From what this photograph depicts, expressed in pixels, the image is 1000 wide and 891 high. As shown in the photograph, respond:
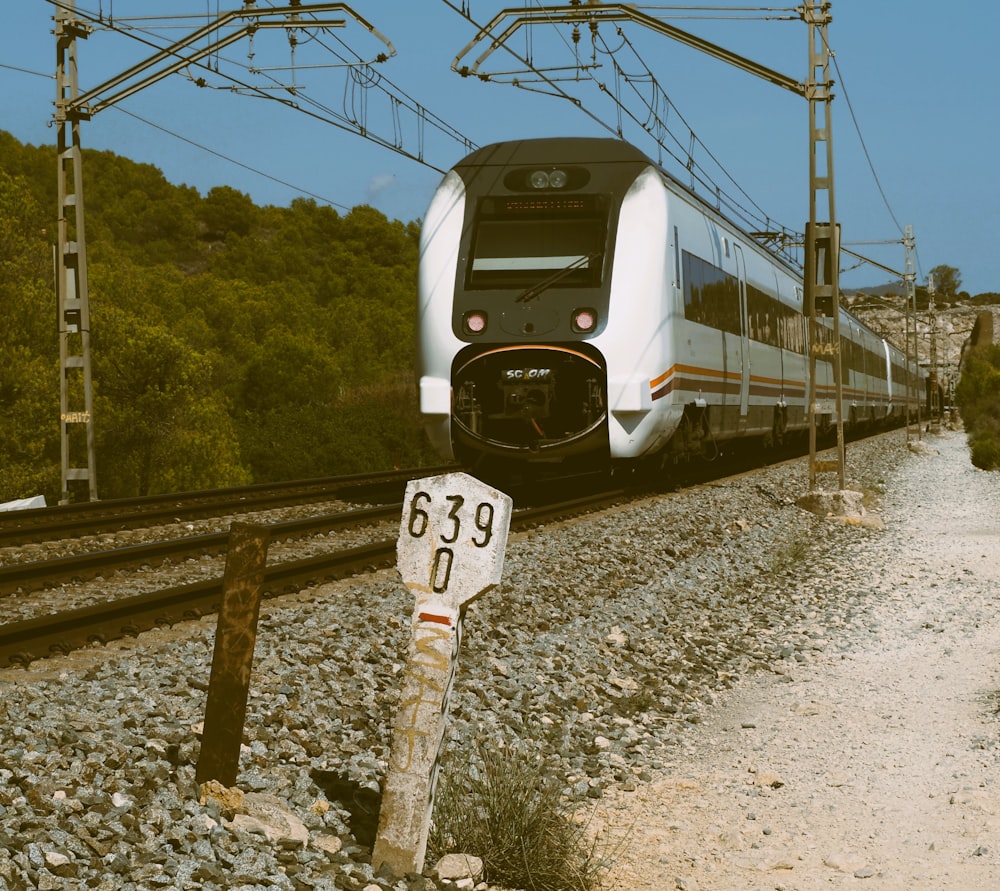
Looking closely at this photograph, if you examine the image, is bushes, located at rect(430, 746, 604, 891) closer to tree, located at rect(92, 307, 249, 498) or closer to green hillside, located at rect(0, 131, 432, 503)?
green hillside, located at rect(0, 131, 432, 503)

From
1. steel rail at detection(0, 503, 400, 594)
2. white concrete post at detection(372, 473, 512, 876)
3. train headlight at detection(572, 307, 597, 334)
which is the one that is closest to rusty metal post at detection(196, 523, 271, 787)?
white concrete post at detection(372, 473, 512, 876)

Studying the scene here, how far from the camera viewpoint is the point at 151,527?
14.1m

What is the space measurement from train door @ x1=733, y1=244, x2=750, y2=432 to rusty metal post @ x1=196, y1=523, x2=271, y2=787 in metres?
15.2

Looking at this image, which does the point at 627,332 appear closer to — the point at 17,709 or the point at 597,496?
the point at 597,496

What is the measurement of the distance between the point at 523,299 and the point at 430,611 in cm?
979

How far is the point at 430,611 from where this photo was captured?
15.0ft

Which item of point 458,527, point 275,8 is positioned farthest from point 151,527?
point 458,527

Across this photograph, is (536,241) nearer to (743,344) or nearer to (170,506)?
(743,344)

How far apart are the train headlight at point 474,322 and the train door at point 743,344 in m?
6.30

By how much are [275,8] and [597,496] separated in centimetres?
716

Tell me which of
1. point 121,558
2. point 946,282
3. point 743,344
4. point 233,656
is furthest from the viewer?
point 946,282

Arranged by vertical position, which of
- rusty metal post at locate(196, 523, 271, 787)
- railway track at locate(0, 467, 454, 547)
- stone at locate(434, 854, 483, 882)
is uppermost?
rusty metal post at locate(196, 523, 271, 787)

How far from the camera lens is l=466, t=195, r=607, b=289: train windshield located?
46.9ft

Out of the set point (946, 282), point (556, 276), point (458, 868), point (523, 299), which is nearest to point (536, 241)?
point (556, 276)
